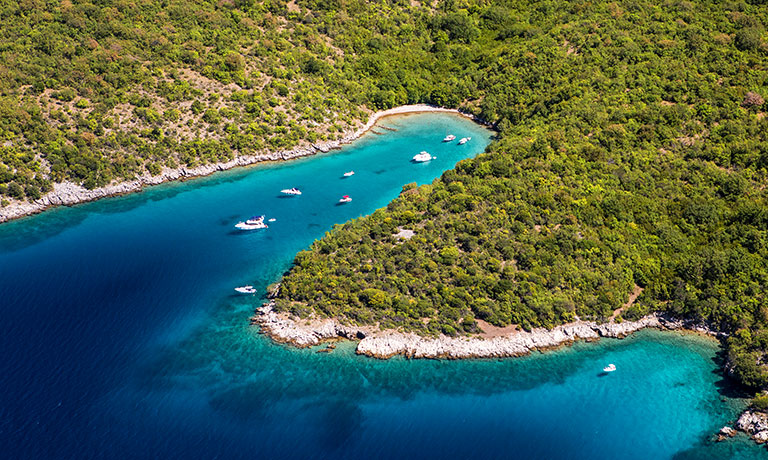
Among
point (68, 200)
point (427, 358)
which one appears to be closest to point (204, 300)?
point (427, 358)

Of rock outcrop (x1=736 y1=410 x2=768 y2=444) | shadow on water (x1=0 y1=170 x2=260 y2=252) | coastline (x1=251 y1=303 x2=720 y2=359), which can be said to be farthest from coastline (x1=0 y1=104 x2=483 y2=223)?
rock outcrop (x1=736 y1=410 x2=768 y2=444)

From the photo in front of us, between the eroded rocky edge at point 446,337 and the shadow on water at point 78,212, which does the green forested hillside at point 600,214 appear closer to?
the eroded rocky edge at point 446,337

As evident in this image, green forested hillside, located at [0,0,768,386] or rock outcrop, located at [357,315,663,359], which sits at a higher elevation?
green forested hillside, located at [0,0,768,386]

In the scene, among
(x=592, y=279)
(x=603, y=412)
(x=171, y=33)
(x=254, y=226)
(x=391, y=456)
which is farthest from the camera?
(x=171, y=33)

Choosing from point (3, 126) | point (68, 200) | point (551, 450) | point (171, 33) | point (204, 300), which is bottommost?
point (551, 450)

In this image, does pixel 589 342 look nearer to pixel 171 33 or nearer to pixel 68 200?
pixel 68 200

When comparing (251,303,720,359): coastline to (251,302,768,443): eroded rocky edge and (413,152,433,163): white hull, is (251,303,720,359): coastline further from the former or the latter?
(413,152,433,163): white hull

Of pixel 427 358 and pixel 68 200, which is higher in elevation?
pixel 68 200
